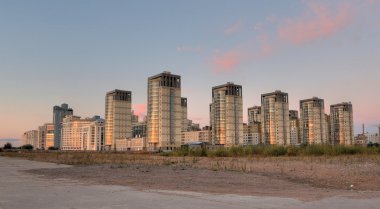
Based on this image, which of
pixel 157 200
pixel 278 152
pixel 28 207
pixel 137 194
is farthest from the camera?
pixel 278 152

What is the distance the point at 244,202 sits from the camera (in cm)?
1104

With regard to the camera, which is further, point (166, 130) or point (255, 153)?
point (166, 130)

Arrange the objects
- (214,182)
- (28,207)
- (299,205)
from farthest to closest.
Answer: (214,182), (299,205), (28,207)

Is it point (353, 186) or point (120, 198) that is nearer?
point (120, 198)

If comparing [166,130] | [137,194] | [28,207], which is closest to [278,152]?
[137,194]

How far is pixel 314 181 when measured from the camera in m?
19.2

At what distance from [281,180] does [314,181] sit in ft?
5.43

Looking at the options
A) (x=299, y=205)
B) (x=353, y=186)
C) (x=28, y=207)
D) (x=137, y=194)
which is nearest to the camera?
(x=28, y=207)

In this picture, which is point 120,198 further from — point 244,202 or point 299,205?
point 299,205

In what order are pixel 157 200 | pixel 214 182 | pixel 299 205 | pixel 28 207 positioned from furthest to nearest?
pixel 214 182 < pixel 157 200 < pixel 299 205 < pixel 28 207

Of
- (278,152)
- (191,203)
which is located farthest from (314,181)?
(278,152)

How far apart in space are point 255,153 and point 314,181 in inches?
1388

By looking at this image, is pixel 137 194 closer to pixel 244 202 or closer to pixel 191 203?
pixel 191 203

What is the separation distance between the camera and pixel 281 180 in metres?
19.3
